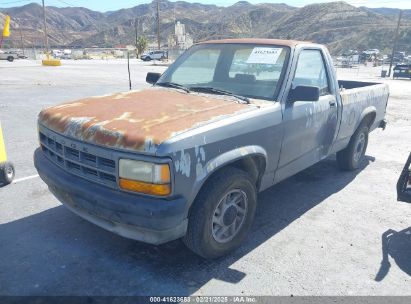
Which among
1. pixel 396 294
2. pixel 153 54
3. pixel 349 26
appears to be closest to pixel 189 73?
pixel 396 294

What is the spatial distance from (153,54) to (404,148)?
46.9 meters

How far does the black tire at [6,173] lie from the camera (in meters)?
4.64

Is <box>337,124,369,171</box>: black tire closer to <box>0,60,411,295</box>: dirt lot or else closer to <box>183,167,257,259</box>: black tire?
<box>0,60,411,295</box>: dirt lot

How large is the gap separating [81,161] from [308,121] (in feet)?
7.68

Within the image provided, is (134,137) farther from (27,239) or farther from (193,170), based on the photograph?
(27,239)

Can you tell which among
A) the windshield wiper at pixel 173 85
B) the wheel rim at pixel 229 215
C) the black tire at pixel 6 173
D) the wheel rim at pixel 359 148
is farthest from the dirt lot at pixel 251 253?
the windshield wiper at pixel 173 85

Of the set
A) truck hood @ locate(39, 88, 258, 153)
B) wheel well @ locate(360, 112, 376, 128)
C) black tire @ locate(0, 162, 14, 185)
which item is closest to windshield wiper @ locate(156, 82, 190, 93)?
truck hood @ locate(39, 88, 258, 153)

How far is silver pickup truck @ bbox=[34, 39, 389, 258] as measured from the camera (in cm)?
263

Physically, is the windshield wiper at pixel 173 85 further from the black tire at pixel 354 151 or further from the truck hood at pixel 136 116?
the black tire at pixel 354 151

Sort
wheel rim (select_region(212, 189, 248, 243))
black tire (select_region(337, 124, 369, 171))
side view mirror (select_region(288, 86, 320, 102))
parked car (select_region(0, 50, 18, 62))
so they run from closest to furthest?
wheel rim (select_region(212, 189, 248, 243)), side view mirror (select_region(288, 86, 320, 102)), black tire (select_region(337, 124, 369, 171)), parked car (select_region(0, 50, 18, 62))

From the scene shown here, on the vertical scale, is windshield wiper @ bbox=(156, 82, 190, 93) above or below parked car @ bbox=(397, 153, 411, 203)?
above

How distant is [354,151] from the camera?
18.2 feet

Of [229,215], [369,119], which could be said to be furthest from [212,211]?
[369,119]

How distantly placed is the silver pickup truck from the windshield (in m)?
0.01
